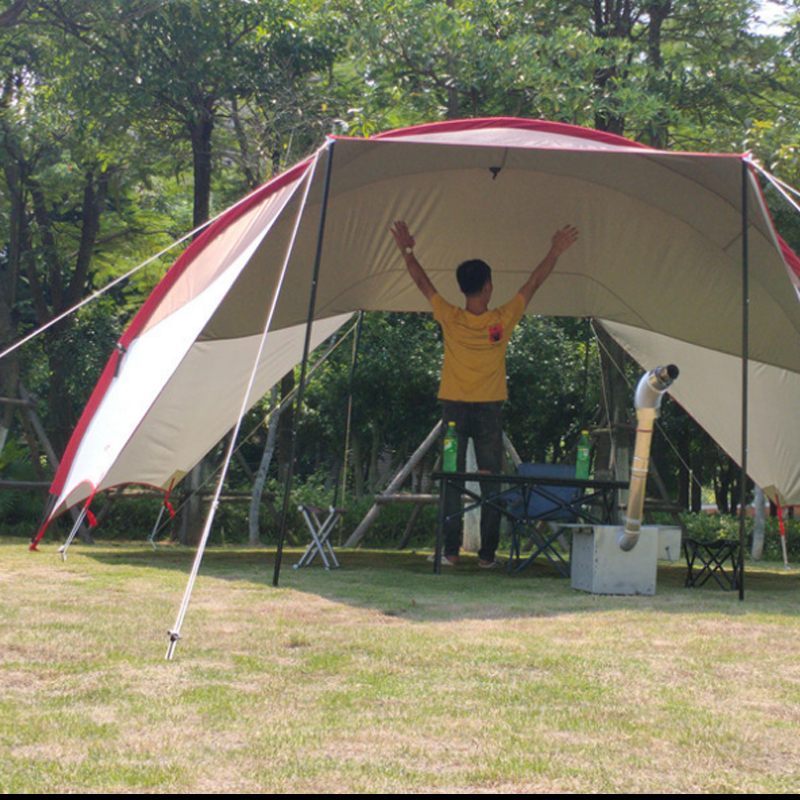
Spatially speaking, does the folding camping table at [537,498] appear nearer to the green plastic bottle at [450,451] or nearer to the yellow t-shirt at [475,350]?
the green plastic bottle at [450,451]

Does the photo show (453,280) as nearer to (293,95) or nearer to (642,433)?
(293,95)

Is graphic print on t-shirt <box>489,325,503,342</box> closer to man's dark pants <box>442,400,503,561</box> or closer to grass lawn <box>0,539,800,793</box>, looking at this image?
man's dark pants <box>442,400,503,561</box>

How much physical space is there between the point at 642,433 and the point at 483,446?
168cm

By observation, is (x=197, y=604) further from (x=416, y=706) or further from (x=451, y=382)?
(x=451, y=382)

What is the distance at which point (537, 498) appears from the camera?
6543mm

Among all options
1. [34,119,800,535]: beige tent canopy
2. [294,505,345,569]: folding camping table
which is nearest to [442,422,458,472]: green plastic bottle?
[294,505,345,569]: folding camping table

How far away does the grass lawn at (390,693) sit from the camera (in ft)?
7.00

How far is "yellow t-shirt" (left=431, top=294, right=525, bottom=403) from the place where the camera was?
6285 millimetres

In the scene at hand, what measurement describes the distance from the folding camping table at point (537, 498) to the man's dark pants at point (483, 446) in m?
0.12

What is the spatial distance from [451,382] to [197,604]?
267 centimetres

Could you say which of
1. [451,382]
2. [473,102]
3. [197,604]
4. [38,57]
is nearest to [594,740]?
[197,604]

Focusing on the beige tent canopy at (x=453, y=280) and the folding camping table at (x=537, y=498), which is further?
the folding camping table at (x=537, y=498)

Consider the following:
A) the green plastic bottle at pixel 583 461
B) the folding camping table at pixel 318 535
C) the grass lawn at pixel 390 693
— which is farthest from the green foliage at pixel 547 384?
the grass lawn at pixel 390 693

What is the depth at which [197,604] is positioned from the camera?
411 centimetres
